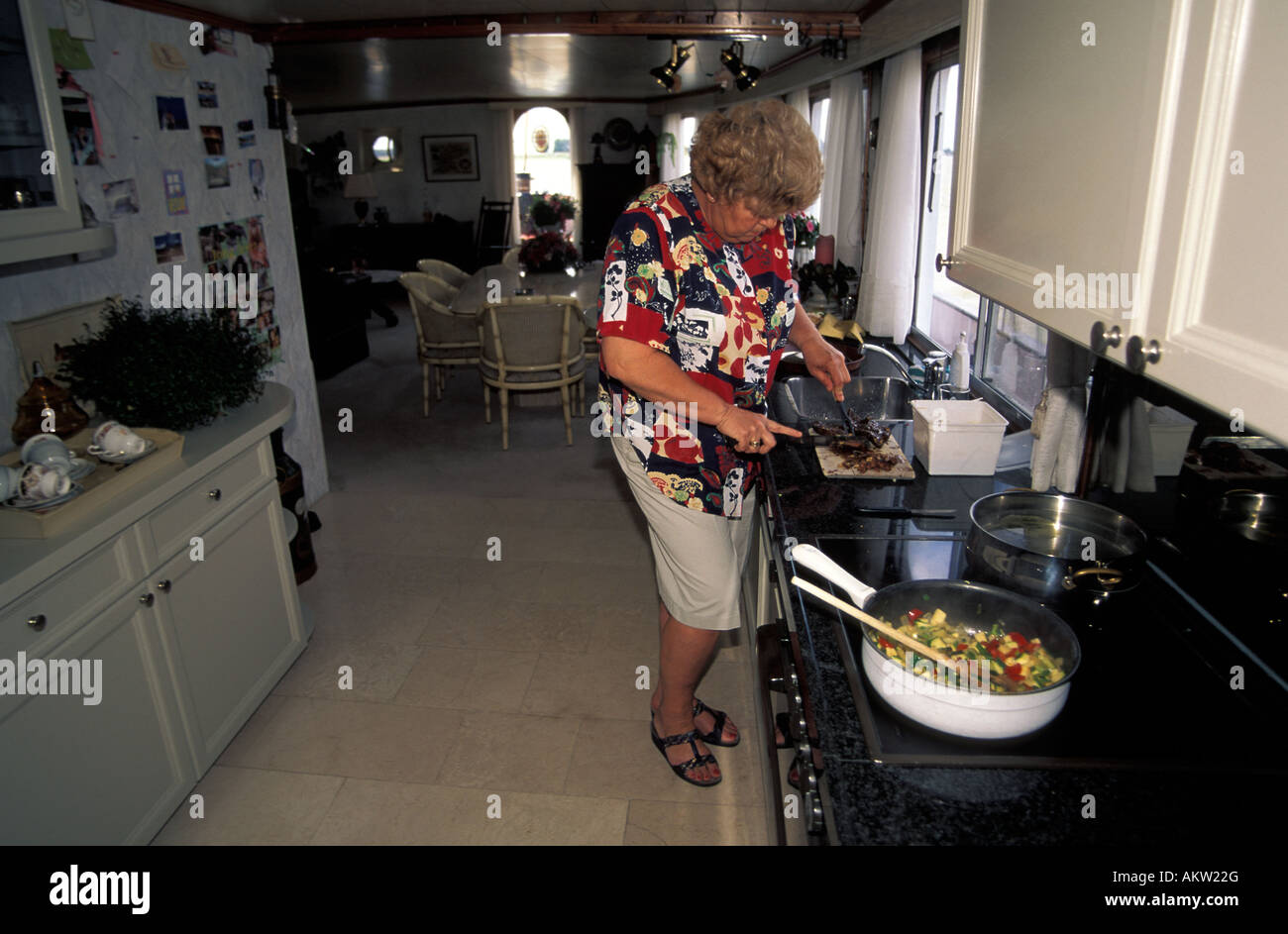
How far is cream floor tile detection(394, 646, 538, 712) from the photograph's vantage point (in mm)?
2594

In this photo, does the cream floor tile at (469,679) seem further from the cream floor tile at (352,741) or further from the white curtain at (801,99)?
the white curtain at (801,99)

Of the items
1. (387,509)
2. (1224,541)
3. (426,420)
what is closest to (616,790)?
(1224,541)

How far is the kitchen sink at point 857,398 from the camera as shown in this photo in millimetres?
2531

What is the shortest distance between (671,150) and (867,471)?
27.1 feet

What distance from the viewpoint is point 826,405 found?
2.57m

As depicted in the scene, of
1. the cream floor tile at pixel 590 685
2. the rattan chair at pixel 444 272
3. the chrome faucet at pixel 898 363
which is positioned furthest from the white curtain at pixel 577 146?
the cream floor tile at pixel 590 685

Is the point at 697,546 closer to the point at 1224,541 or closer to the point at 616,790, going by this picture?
the point at 616,790

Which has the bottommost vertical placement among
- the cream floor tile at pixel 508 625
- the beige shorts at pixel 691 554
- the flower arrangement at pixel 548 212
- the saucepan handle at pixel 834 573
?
the cream floor tile at pixel 508 625

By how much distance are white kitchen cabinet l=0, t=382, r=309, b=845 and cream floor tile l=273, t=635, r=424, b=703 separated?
120 millimetres

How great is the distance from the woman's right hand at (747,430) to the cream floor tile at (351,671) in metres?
1.62

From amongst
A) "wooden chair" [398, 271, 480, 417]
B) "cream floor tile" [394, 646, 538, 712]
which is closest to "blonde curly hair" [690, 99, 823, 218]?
"cream floor tile" [394, 646, 538, 712]

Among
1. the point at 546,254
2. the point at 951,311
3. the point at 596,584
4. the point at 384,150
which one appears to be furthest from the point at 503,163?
the point at 596,584

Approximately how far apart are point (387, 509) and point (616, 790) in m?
2.27

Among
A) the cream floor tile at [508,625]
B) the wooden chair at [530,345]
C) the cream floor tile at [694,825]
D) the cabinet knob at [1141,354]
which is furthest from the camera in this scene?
the wooden chair at [530,345]
